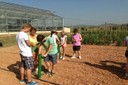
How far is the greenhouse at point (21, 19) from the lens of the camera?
97.9 feet

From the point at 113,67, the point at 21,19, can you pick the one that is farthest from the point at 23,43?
the point at 21,19

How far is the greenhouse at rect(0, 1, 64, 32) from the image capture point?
29852 millimetres

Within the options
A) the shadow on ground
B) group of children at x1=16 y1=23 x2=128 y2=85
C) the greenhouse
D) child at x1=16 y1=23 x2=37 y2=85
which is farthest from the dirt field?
the greenhouse

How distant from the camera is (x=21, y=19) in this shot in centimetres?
3322

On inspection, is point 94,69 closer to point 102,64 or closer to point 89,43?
Answer: point 102,64

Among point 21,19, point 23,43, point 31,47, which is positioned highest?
point 21,19

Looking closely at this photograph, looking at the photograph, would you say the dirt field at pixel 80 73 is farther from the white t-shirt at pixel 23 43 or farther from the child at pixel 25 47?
the white t-shirt at pixel 23 43

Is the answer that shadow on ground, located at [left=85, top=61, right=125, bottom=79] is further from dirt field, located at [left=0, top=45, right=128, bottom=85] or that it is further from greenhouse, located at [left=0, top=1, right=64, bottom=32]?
greenhouse, located at [left=0, top=1, right=64, bottom=32]

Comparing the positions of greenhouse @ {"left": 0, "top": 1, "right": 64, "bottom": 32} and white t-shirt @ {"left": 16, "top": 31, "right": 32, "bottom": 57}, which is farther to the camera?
greenhouse @ {"left": 0, "top": 1, "right": 64, "bottom": 32}

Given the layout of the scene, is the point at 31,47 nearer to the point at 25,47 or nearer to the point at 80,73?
the point at 25,47

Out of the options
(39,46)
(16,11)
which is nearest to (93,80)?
(39,46)

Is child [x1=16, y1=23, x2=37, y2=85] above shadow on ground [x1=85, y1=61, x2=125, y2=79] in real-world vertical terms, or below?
above

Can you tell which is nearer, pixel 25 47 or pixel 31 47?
pixel 25 47

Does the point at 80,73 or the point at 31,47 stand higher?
the point at 31,47
